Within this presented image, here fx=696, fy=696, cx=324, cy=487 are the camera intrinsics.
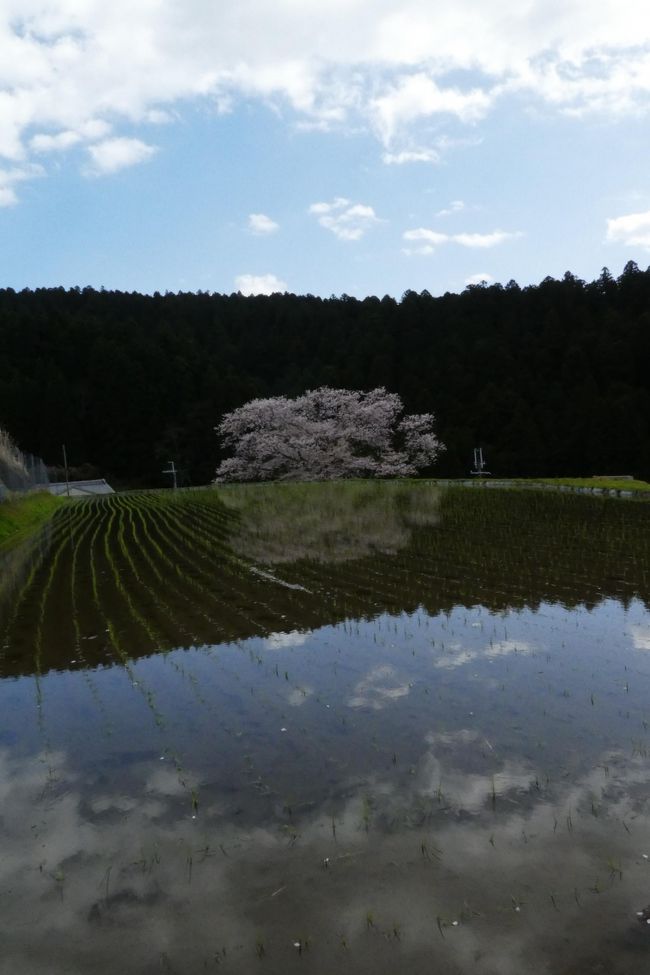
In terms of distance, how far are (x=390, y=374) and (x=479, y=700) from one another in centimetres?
6011

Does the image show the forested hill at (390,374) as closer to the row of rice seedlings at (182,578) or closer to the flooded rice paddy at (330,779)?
the row of rice seedlings at (182,578)

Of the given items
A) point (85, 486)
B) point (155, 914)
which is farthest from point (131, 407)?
point (155, 914)

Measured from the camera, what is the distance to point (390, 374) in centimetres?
6438

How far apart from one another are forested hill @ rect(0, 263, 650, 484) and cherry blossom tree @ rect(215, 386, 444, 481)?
10.1m

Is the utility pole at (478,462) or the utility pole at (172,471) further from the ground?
the utility pole at (172,471)

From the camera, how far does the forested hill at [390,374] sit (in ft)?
184

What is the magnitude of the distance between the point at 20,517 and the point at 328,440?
24197 millimetres

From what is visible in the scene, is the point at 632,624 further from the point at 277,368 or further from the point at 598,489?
the point at 277,368

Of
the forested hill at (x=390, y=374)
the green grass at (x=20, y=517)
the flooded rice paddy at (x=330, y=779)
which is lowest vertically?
the flooded rice paddy at (x=330, y=779)

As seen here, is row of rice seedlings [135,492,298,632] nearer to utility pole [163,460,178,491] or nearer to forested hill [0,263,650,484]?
utility pole [163,460,178,491]

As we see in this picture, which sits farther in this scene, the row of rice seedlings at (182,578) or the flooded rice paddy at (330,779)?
the row of rice seedlings at (182,578)

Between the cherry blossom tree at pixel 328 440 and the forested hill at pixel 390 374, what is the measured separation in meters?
10.1

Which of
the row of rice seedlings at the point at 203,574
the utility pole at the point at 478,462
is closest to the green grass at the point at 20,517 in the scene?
the row of rice seedlings at the point at 203,574

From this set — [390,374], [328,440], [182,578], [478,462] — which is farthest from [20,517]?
[390,374]
